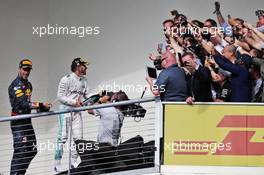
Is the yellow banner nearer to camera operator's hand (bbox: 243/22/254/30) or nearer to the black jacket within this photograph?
the black jacket

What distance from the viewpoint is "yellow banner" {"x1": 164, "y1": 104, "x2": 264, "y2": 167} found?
612 centimetres

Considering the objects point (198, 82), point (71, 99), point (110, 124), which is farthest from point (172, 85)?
point (71, 99)

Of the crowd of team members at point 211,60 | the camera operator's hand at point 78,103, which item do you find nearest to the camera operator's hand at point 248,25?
the crowd of team members at point 211,60

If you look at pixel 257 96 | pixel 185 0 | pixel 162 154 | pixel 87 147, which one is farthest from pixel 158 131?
pixel 185 0

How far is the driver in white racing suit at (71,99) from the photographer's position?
24.4ft

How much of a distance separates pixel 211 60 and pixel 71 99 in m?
1.89

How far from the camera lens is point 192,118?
6129 mm

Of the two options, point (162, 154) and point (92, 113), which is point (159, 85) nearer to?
point (162, 154)

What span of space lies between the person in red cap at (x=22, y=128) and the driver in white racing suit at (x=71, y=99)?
0.67 m

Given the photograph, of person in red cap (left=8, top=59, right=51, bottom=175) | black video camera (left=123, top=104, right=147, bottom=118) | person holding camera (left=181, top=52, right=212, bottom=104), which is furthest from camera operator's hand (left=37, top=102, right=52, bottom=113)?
person holding camera (left=181, top=52, right=212, bottom=104)

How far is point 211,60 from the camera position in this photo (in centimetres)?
761

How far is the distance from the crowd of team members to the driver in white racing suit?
95 cm

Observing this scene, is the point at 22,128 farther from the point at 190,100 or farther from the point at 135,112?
the point at 190,100

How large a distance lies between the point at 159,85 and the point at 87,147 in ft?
3.38
